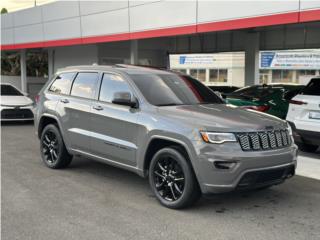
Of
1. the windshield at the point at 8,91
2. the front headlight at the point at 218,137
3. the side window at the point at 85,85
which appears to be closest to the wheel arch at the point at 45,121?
the side window at the point at 85,85

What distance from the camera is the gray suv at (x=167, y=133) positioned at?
491cm

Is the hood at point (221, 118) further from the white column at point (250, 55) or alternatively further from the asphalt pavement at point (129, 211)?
the white column at point (250, 55)

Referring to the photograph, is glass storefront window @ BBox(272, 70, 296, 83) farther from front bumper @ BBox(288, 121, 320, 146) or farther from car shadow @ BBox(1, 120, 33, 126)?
front bumper @ BBox(288, 121, 320, 146)

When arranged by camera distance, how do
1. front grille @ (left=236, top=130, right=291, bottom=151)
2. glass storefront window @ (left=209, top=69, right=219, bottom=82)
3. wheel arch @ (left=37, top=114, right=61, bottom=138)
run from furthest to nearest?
glass storefront window @ (left=209, top=69, right=219, bottom=82) → wheel arch @ (left=37, top=114, right=61, bottom=138) → front grille @ (left=236, top=130, right=291, bottom=151)

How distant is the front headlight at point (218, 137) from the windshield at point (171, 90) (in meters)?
1.11

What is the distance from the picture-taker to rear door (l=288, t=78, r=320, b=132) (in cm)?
824

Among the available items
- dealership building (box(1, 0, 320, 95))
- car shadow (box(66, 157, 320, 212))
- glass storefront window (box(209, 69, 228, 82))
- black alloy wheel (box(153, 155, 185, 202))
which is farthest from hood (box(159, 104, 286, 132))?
glass storefront window (box(209, 69, 228, 82))

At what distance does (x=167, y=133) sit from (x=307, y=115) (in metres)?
4.25

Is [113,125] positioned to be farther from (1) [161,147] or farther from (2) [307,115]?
(2) [307,115]

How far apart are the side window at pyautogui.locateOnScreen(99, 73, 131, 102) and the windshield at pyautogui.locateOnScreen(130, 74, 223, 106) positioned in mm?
197

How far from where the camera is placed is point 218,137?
4914 millimetres

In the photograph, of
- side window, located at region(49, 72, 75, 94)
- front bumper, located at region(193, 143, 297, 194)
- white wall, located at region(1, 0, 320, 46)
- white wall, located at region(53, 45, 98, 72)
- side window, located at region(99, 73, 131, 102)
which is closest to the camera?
front bumper, located at region(193, 143, 297, 194)

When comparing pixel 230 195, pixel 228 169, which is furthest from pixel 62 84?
pixel 228 169

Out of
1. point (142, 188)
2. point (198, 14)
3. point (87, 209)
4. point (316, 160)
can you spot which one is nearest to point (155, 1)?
point (198, 14)
